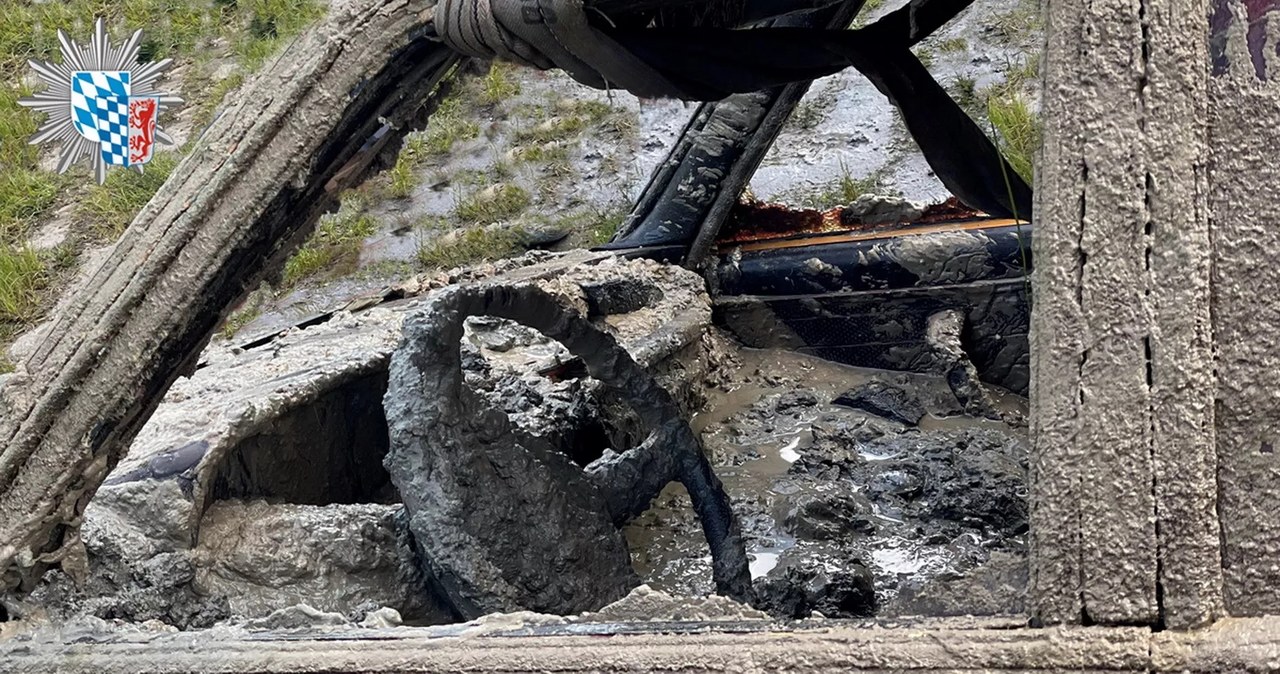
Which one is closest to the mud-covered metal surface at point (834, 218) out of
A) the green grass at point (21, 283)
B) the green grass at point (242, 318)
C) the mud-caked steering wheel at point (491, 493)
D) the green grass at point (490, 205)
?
the mud-caked steering wheel at point (491, 493)

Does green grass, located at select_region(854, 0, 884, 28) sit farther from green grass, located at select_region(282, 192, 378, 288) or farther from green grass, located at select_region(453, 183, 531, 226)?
green grass, located at select_region(282, 192, 378, 288)

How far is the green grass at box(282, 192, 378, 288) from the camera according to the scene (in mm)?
4930

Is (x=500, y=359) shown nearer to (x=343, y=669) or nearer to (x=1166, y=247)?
(x=343, y=669)

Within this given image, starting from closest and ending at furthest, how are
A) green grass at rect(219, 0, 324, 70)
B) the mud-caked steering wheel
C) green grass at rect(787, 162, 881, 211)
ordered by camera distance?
the mud-caked steering wheel
green grass at rect(787, 162, 881, 211)
green grass at rect(219, 0, 324, 70)

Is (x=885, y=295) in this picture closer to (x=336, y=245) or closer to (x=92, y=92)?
(x=92, y=92)

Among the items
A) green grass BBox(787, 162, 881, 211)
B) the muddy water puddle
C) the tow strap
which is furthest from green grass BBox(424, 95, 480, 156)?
the tow strap

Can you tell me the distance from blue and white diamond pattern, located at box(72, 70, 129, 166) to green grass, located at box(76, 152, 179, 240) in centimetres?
307

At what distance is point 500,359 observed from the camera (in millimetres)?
2219

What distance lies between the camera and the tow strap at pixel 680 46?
1.07 meters

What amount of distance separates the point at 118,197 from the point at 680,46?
4186 millimetres

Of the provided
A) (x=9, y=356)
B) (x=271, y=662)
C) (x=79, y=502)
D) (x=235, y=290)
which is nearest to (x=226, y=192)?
(x=235, y=290)

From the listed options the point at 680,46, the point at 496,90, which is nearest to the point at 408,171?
the point at 496,90

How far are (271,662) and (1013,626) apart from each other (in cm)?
56

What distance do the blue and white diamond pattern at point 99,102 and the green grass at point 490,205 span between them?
134 inches
